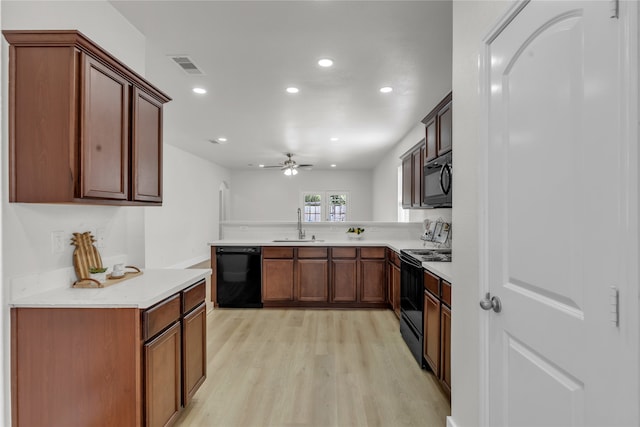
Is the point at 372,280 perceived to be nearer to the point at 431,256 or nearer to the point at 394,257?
the point at 394,257

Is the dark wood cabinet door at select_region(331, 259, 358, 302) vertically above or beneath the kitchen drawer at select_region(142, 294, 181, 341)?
beneath

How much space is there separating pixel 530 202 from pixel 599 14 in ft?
1.86

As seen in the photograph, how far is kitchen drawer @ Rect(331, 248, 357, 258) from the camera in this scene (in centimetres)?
464

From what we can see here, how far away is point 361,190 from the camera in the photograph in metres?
11.2

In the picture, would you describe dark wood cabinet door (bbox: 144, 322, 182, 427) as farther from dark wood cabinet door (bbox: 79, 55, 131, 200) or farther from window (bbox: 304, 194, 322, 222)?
window (bbox: 304, 194, 322, 222)

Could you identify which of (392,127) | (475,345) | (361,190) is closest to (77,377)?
(475,345)

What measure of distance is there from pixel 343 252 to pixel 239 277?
145cm

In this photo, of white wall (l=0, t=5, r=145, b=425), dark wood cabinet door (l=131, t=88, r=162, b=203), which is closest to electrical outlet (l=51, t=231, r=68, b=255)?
white wall (l=0, t=5, r=145, b=425)

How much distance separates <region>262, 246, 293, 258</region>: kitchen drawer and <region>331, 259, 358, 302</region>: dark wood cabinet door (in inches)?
23.9

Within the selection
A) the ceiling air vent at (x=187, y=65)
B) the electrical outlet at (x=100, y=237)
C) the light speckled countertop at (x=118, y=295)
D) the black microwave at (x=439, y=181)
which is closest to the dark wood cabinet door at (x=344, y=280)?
the black microwave at (x=439, y=181)

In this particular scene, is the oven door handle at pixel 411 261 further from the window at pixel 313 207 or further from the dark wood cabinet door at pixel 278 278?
the window at pixel 313 207

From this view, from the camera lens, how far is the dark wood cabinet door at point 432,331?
2.40 meters

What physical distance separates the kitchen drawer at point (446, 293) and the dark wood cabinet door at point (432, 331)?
0.12 metres

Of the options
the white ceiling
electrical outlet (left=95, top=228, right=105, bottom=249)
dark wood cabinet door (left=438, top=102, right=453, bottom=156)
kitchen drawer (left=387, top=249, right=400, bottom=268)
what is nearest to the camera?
electrical outlet (left=95, top=228, right=105, bottom=249)
